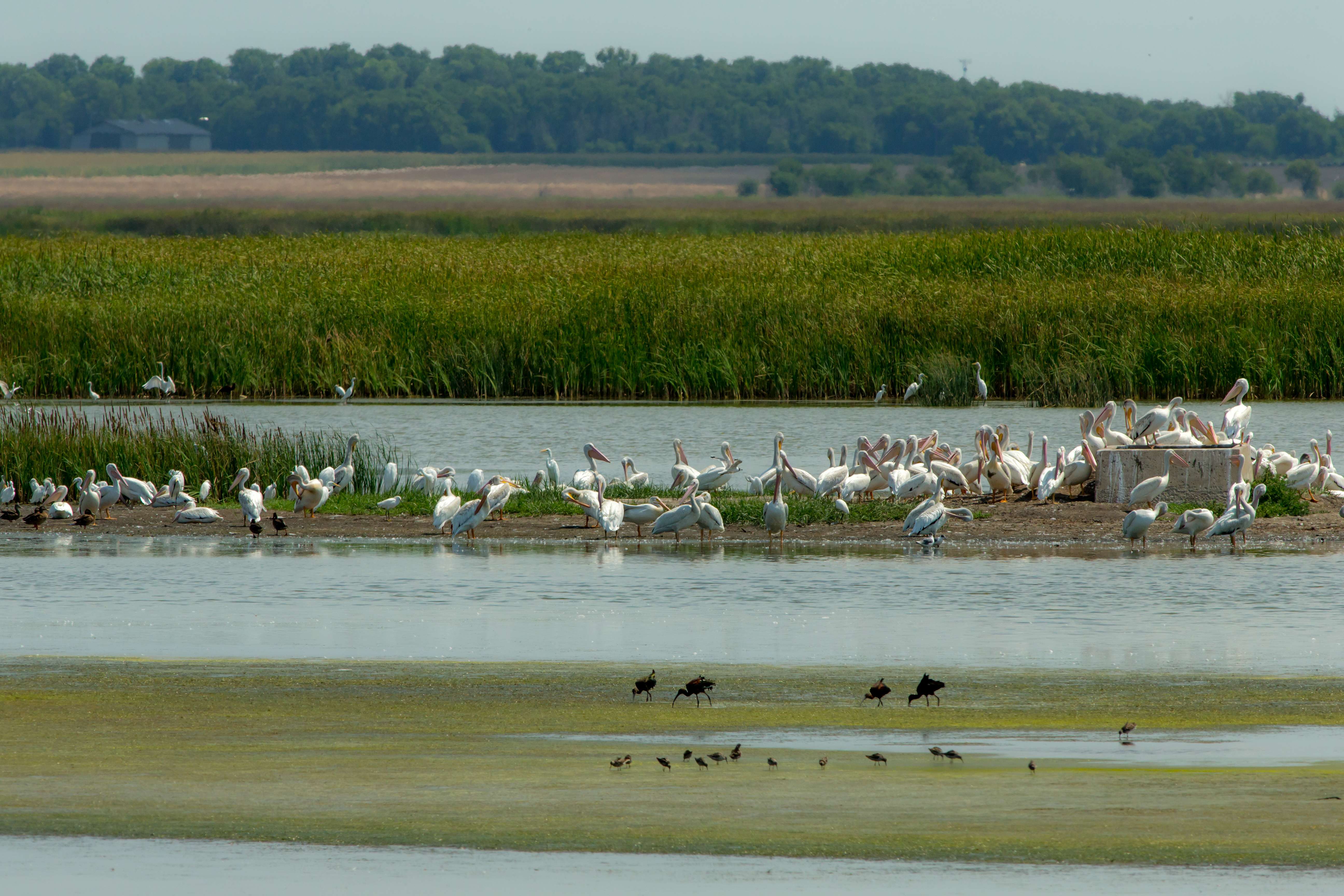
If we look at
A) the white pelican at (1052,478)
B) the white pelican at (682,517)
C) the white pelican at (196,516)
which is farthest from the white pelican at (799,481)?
the white pelican at (196,516)

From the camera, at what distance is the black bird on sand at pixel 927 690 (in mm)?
7734

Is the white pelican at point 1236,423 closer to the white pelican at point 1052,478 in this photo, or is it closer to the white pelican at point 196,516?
the white pelican at point 1052,478

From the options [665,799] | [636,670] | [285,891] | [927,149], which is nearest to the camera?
[285,891]

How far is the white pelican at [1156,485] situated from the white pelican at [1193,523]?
20.3 inches

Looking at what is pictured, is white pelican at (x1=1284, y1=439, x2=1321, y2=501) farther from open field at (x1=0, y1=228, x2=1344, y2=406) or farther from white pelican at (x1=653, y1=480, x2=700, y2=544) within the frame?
open field at (x1=0, y1=228, x2=1344, y2=406)

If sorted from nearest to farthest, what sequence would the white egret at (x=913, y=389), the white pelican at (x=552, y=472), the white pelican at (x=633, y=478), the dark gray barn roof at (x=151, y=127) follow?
the white pelican at (x=633, y=478) → the white pelican at (x=552, y=472) → the white egret at (x=913, y=389) → the dark gray barn roof at (x=151, y=127)

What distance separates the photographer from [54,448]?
56.9ft

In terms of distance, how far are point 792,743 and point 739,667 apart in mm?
1877

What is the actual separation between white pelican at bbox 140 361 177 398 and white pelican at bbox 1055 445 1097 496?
547 inches

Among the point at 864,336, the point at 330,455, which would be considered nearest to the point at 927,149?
the point at 864,336

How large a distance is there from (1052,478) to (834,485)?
1.87 m

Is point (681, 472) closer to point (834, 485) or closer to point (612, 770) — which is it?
point (834, 485)

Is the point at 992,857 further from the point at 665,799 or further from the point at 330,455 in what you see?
the point at 330,455

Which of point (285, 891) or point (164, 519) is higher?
point (285, 891)
